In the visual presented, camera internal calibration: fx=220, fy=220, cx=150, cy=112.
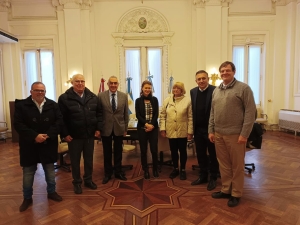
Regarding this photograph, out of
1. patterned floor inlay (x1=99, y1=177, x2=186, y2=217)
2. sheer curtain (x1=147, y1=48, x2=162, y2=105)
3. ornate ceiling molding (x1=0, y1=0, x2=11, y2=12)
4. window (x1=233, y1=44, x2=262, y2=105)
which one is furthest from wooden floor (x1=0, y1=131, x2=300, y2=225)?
ornate ceiling molding (x1=0, y1=0, x2=11, y2=12)

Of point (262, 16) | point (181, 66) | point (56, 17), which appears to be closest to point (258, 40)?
point (262, 16)

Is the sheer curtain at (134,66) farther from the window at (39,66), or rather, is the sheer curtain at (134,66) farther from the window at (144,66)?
the window at (39,66)

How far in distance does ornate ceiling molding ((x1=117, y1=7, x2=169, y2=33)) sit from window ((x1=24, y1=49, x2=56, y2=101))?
2.71 m

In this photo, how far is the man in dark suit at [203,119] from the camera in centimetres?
295

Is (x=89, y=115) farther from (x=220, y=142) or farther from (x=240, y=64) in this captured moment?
(x=240, y=64)

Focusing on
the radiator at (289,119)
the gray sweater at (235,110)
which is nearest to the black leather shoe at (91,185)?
the gray sweater at (235,110)

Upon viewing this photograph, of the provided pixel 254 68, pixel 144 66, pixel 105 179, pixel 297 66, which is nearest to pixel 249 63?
pixel 254 68

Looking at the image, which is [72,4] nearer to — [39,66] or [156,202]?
[39,66]

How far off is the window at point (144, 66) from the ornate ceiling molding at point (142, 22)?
2.20 feet

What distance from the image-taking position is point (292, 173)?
3557 mm

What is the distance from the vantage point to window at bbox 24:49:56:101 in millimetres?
7629

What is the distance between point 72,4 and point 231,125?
6959 mm

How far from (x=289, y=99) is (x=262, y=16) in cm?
295

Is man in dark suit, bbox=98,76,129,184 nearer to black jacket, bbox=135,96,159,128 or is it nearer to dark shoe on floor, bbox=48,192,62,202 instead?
black jacket, bbox=135,96,159,128
